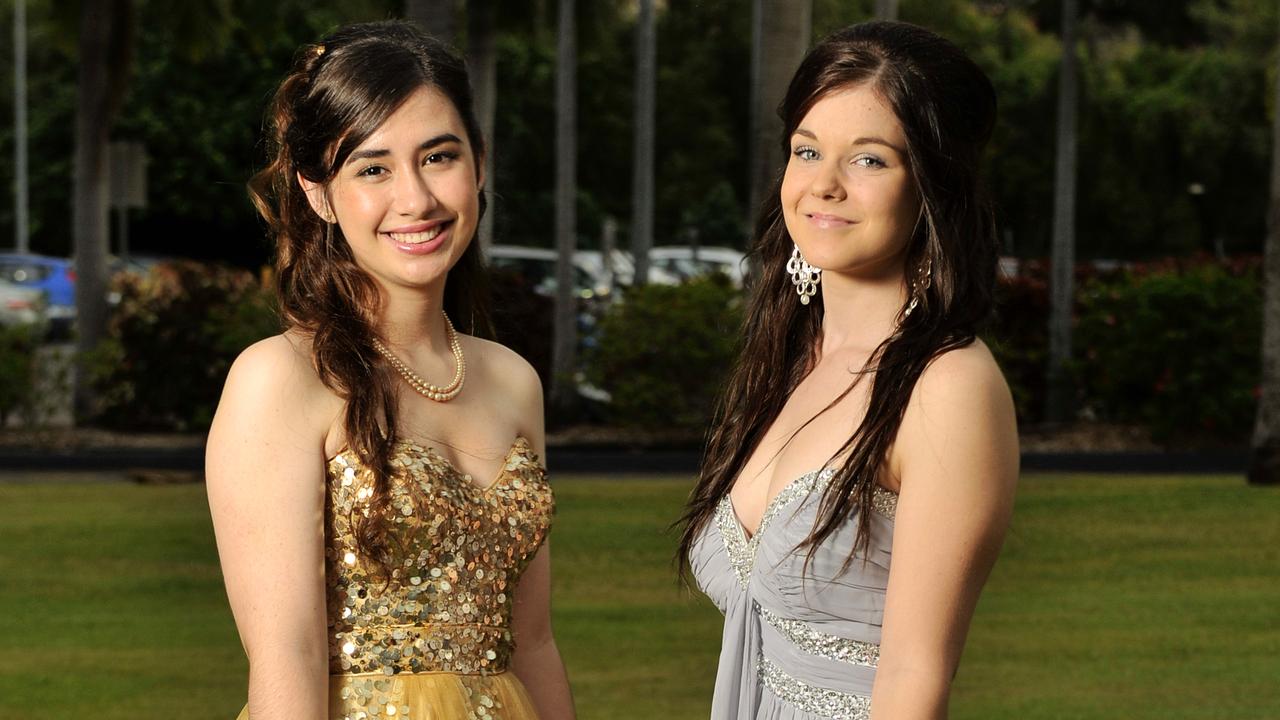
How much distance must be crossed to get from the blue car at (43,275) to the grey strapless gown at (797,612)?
104 feet

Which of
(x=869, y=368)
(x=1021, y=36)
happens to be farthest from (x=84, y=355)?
(x=1021, y=36)

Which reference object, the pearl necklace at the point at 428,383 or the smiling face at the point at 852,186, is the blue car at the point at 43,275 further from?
the smiling face at the point at 852,186

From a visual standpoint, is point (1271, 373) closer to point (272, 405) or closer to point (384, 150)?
point (384, 150)

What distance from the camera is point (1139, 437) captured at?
16875 mm

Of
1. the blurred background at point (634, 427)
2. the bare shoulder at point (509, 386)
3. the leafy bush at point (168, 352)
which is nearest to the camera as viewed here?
the bare shoulder at point (509, 386)

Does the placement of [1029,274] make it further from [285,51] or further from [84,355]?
[285,51]

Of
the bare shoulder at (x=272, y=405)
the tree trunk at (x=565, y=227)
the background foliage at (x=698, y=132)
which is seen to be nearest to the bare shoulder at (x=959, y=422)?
the bare shoulder at (x=272, y=405)

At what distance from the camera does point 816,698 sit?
3.08 metres

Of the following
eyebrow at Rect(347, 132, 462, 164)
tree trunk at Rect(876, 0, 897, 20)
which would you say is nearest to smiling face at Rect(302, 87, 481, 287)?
eyebrow at Rect(347, 132, 462, 164)

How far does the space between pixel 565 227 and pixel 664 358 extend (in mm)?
5045

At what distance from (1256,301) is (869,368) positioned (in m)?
14.7

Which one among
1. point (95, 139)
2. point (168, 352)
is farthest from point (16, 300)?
point (168, 352)

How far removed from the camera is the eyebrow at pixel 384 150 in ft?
9.86

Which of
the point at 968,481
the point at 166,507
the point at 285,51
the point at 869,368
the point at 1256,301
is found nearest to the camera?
the point at 968,481
